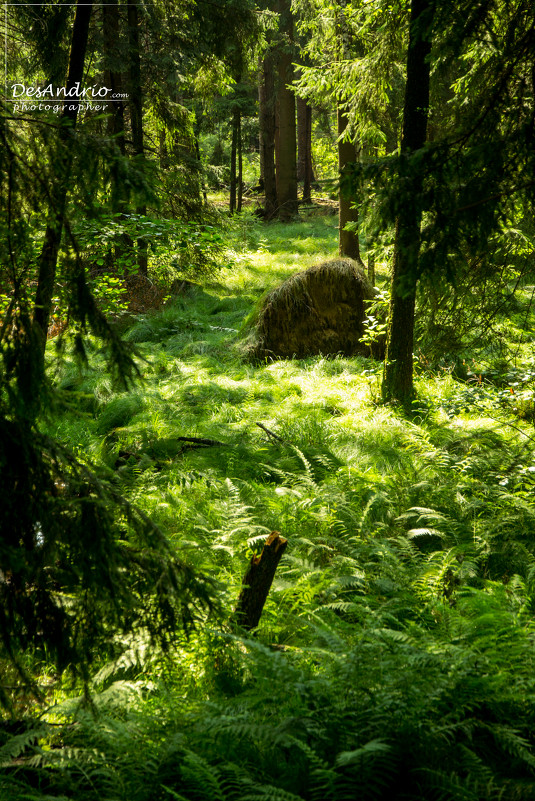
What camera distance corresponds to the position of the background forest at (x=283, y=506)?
2336mm

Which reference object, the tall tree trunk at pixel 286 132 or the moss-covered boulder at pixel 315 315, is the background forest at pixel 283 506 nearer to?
the moss-covered boulder at pixel 315 315

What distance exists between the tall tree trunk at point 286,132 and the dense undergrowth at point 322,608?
51.7 feet

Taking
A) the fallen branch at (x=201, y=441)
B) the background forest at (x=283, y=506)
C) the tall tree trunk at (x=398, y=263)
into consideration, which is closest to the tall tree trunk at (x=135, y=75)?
the background forest at (x=283, y=506)

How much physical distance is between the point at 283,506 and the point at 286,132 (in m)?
19.9

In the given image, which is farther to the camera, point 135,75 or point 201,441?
point 135,75

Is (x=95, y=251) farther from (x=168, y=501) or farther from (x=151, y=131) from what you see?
(x=151, y=131)

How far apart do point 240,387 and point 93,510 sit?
19.8 ft

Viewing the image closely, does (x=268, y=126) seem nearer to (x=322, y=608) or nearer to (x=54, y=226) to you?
(x=54, y=226)

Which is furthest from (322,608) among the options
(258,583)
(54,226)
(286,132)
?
(286,132)

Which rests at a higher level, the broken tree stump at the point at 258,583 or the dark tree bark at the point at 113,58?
the dark tree bark at the point at 113,58

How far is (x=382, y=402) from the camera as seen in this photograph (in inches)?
289

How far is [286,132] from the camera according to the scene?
2145cm

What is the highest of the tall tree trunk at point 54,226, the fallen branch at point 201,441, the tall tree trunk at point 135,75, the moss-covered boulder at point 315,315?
the tall tree trunk at point 135,75

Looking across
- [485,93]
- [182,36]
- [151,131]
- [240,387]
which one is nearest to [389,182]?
[485,93]
